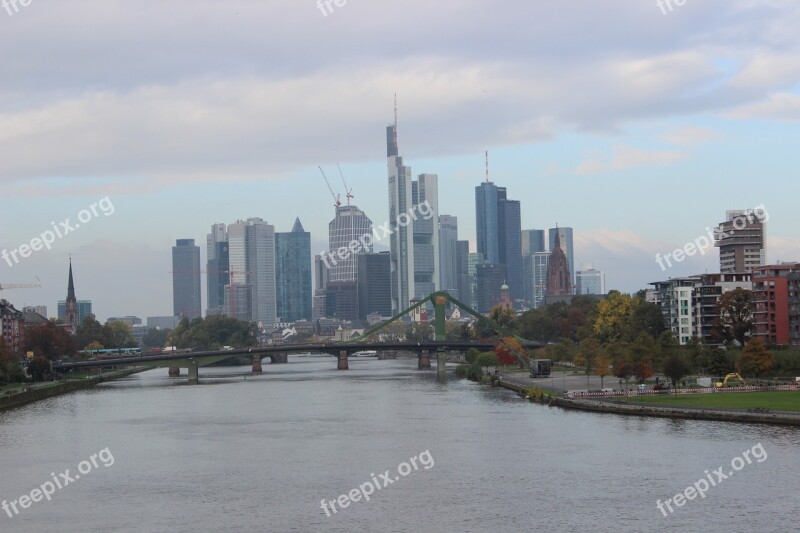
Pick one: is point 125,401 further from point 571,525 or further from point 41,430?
point 571,525

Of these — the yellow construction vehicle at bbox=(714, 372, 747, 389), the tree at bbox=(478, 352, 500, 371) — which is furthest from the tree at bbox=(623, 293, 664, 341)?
the yellow construction vehicle at bbox=(714, 372, 747, 389)

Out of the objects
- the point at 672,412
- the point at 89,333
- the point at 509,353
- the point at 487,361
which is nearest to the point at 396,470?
the point at 672,412

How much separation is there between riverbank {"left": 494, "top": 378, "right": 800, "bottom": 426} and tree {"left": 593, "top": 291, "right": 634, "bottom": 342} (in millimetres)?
39980

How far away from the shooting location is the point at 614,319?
4496 inches

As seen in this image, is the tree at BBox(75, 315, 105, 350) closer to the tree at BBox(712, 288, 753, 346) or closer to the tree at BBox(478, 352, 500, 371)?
the tree at BBox(478, 352, 500, 371)

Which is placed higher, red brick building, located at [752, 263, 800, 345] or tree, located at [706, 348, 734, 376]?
red brick building, located at [752, 263, 800, 345]

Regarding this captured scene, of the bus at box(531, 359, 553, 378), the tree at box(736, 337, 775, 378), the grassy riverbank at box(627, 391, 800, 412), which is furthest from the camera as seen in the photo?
the bus at box(531, 359, 553, 378)

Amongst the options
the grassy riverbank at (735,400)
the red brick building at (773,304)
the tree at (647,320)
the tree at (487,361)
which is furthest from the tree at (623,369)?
the tree at (487,361)

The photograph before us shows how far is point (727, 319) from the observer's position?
95.9m

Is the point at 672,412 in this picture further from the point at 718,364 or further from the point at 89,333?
the point at 89,333

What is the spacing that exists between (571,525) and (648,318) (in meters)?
77.2

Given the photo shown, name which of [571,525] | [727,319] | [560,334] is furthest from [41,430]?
[560,334]

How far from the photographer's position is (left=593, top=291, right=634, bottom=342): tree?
113375 millimetres

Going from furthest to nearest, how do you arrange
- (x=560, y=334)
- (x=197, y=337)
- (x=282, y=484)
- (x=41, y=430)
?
(x=197, y=337) → (x=560, y=334) → (x=41, y=430) → (x=282, y=484)
